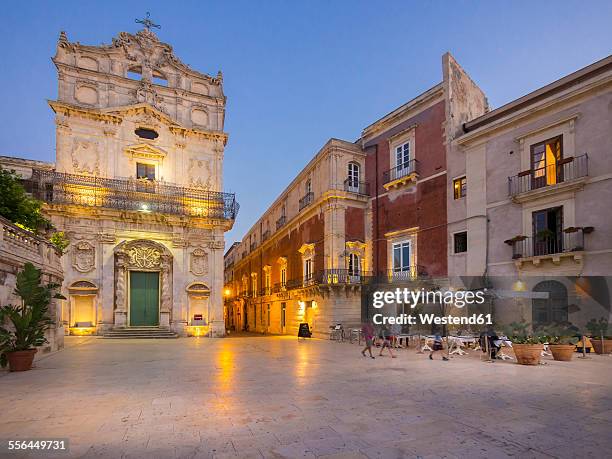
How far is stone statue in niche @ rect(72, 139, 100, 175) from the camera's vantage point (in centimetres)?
2342

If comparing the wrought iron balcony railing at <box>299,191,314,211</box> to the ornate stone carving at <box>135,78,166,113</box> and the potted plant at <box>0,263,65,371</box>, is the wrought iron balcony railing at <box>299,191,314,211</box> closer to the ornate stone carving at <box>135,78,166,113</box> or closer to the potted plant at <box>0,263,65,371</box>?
the ornate stone carving at <box>135,78,166,113</box>

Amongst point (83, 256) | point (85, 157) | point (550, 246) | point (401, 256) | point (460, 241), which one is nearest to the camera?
point (550, 246)

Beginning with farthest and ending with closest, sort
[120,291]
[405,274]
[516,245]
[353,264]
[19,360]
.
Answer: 1. [353,264]
2. [405,274]
3. [120,291]
4. [516,245]
5. [19,360]

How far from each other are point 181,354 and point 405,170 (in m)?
16.6

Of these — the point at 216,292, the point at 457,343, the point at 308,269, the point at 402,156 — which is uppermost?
the point at 402,156

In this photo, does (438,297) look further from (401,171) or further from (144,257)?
(144,257)

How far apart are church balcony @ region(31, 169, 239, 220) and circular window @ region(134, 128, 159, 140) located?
120 inches

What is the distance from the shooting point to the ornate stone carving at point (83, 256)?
22.7m

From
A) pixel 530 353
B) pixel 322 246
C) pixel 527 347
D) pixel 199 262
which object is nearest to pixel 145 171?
pixel 199 262

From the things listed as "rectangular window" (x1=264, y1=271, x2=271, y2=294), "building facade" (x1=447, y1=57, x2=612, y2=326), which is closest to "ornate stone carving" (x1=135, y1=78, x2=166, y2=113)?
"rectangular window" (x1=264, y1=271, x2=271, y2=294)

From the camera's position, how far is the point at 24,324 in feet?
35.3

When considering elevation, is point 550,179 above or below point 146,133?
below

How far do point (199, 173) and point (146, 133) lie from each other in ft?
13.3

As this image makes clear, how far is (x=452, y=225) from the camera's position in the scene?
70.8 ft
